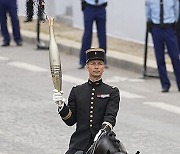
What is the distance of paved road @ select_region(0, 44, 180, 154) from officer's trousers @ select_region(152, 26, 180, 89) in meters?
0.26

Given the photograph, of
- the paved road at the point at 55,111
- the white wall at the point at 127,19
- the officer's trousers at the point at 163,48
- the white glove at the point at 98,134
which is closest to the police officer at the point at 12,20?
the paved road at the point at 55,111

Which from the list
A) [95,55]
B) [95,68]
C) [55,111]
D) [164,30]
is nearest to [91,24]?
[164,30]

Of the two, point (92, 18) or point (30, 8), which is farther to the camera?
point (92, 18)

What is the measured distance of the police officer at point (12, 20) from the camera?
18.0 m

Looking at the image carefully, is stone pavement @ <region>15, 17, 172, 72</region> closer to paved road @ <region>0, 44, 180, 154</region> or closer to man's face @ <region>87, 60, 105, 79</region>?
paved road @ <region>0, 44, 180, 154</region>

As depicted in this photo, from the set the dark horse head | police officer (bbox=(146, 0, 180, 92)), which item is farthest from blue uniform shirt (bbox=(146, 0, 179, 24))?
the dark horse head

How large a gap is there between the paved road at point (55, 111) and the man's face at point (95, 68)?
2.83 m

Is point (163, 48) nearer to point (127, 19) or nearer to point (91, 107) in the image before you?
point (127, 19)

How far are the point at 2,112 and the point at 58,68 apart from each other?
17.7ft

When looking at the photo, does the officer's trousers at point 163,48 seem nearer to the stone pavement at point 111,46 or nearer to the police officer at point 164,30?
the police officer at point 164,30

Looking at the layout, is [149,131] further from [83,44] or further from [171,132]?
[83,44]

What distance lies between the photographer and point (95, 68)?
25.3 ft

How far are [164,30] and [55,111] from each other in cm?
254

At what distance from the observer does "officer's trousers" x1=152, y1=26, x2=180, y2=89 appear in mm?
14023
